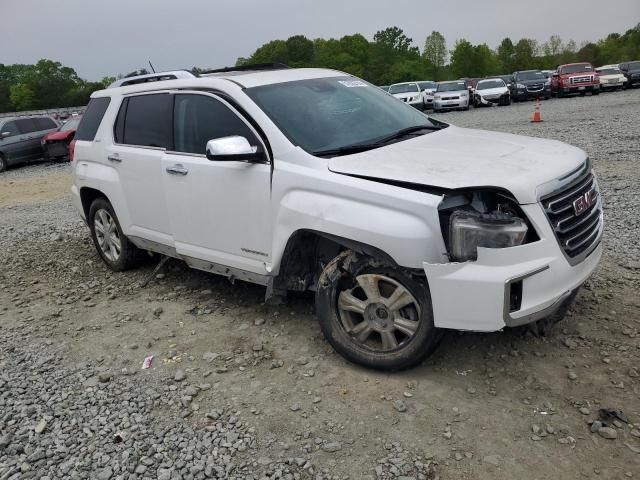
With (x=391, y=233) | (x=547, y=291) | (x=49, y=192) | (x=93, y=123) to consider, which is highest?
(x=93, y=123)

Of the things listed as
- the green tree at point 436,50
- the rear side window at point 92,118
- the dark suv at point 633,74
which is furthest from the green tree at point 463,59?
the rear side window at point 92,118

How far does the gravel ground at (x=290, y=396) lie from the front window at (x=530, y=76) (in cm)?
2717

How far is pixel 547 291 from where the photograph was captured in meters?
3.06

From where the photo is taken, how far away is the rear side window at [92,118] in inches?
221

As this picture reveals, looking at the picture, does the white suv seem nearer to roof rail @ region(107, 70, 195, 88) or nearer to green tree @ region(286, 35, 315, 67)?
roof rail @ region(107, 70, 195, 88)

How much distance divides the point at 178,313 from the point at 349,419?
2.15 metres

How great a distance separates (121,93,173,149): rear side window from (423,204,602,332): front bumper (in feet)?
8.79

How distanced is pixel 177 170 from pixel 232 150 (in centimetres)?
90

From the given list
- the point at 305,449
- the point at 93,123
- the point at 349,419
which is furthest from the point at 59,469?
the point at 93,123

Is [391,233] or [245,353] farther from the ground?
[391,233]

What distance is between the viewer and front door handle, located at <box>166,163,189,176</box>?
4.41 m

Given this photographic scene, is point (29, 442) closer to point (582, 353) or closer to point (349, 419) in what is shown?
point (349, 419)

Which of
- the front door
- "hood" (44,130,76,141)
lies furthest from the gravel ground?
"hood" (44,130,76,141)

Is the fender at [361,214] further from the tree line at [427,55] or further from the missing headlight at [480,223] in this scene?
the tree line at [427,55]
